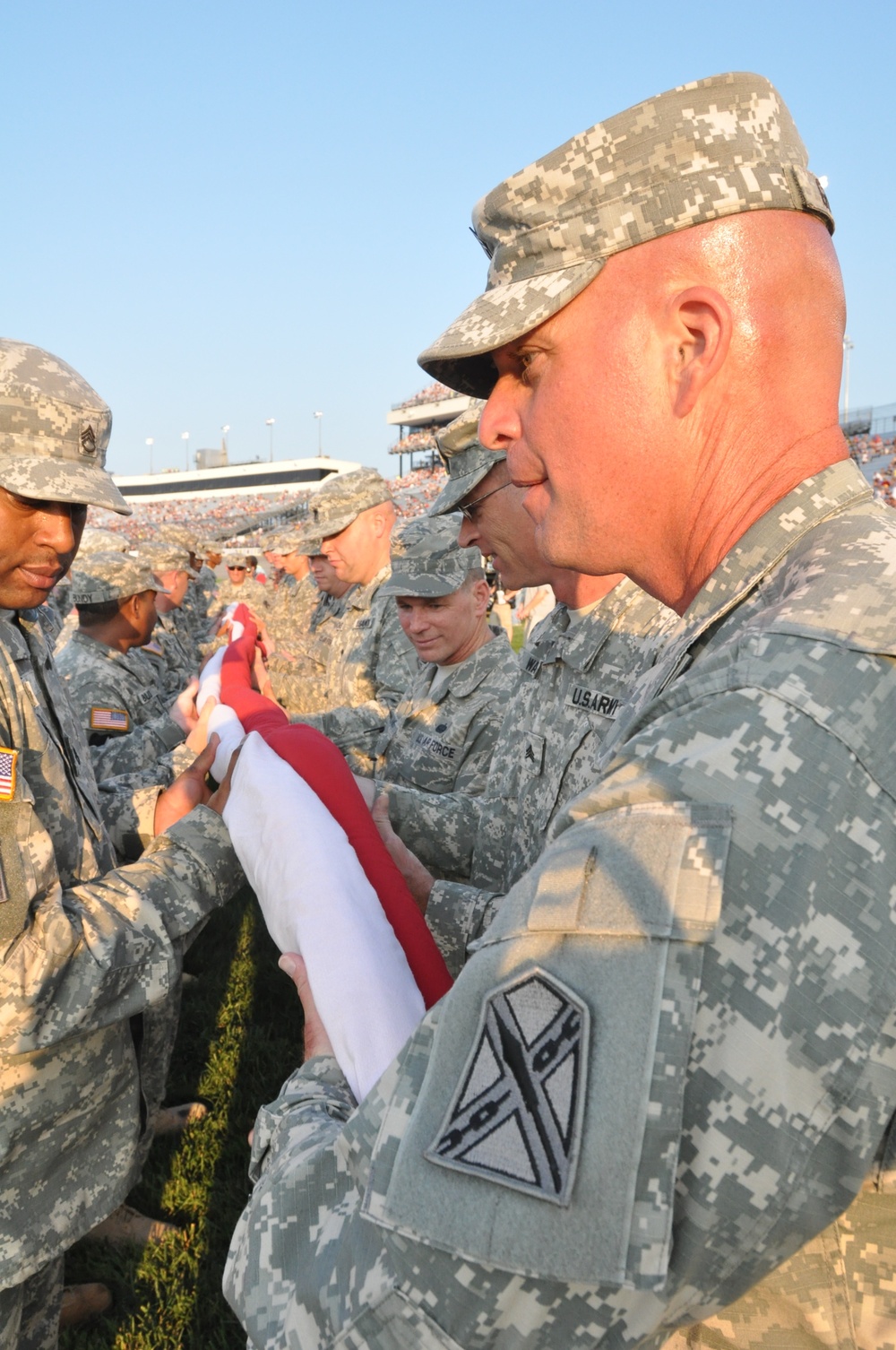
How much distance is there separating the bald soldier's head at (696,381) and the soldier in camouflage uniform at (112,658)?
4.37 m

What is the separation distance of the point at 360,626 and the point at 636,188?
5.66 m

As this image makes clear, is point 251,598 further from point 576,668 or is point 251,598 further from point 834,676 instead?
point 834,676

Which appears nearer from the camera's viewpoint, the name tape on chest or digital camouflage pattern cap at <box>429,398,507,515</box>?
the name tape on chest

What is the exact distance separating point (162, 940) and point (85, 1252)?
2333 millimetres

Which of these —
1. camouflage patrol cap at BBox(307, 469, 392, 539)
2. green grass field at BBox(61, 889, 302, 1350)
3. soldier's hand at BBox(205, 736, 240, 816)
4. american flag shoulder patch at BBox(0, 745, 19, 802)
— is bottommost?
green grass field at BBox(61, 889, 302, 1350)

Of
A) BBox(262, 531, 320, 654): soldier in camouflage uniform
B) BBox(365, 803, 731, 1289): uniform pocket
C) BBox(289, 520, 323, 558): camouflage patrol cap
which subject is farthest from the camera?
BBox(262, 531, 320, 654): soldier in camouflage uniform

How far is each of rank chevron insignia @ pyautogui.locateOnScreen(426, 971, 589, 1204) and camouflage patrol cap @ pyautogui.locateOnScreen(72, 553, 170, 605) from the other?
6.09 m

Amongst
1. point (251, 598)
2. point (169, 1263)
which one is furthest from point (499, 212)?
point (251, 598)

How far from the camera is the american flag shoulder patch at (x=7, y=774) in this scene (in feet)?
7.13

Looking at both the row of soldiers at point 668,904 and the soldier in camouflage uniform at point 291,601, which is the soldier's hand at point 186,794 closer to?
the row of soldiers at point 668,904

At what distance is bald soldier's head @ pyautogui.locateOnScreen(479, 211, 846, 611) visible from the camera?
1.13 metres

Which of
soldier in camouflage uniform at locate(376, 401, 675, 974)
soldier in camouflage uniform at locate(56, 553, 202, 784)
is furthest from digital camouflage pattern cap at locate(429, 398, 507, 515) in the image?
soldier in camouflage uniform at locate(56, 553, 202, 784)

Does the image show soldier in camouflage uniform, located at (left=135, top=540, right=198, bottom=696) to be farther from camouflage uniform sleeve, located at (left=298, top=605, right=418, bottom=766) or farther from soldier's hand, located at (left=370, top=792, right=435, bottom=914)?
soldier's hand, located at (left=370, top=792, right=435, bottom=914)

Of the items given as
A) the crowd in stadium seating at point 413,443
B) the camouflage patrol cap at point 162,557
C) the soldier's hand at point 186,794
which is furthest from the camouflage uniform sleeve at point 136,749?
the crowd in stadium seating at point 413,443
